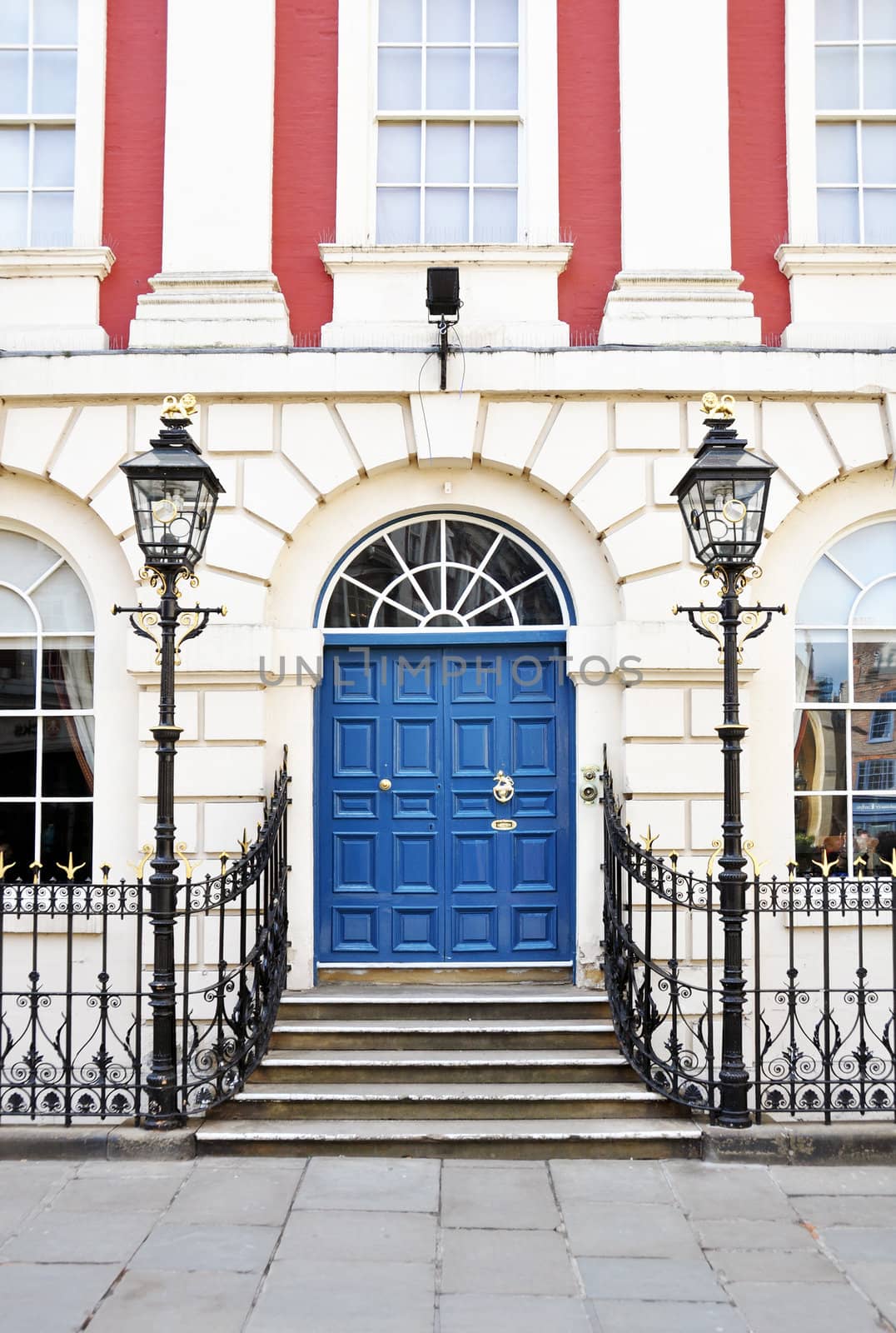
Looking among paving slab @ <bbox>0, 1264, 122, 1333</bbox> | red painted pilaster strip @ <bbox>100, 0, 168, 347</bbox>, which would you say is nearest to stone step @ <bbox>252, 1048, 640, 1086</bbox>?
paving slab @ <bbox>0, 1264, 122, 1333</bbox>

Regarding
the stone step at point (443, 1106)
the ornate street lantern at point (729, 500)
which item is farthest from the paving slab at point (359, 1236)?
the ornate street lantern at point (729, 500)

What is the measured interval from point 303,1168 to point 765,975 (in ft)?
11.2

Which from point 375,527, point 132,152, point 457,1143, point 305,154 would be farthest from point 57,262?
point 457,1143

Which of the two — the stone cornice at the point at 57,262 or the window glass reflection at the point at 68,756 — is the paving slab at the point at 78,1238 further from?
the stone cornice at the point at 57,262

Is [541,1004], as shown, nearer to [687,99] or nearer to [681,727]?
[681,727]

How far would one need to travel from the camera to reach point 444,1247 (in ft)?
16.8

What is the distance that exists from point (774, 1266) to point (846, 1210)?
798mm

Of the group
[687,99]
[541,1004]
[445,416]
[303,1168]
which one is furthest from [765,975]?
[687,99]

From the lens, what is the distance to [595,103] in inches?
332

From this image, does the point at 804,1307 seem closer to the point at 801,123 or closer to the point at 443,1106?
the point at 443,1106

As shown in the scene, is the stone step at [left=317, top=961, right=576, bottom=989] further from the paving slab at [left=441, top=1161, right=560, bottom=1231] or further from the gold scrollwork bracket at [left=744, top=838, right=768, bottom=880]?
the paving slab at [left=441, top=1161, right=560, bottom=1231]

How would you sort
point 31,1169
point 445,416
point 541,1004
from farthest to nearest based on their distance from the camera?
point 445,416 < point 541,1004 < point 31,1169

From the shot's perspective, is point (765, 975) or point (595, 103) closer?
point (765, 975)

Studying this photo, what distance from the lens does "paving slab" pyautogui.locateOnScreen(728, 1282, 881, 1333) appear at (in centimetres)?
441
